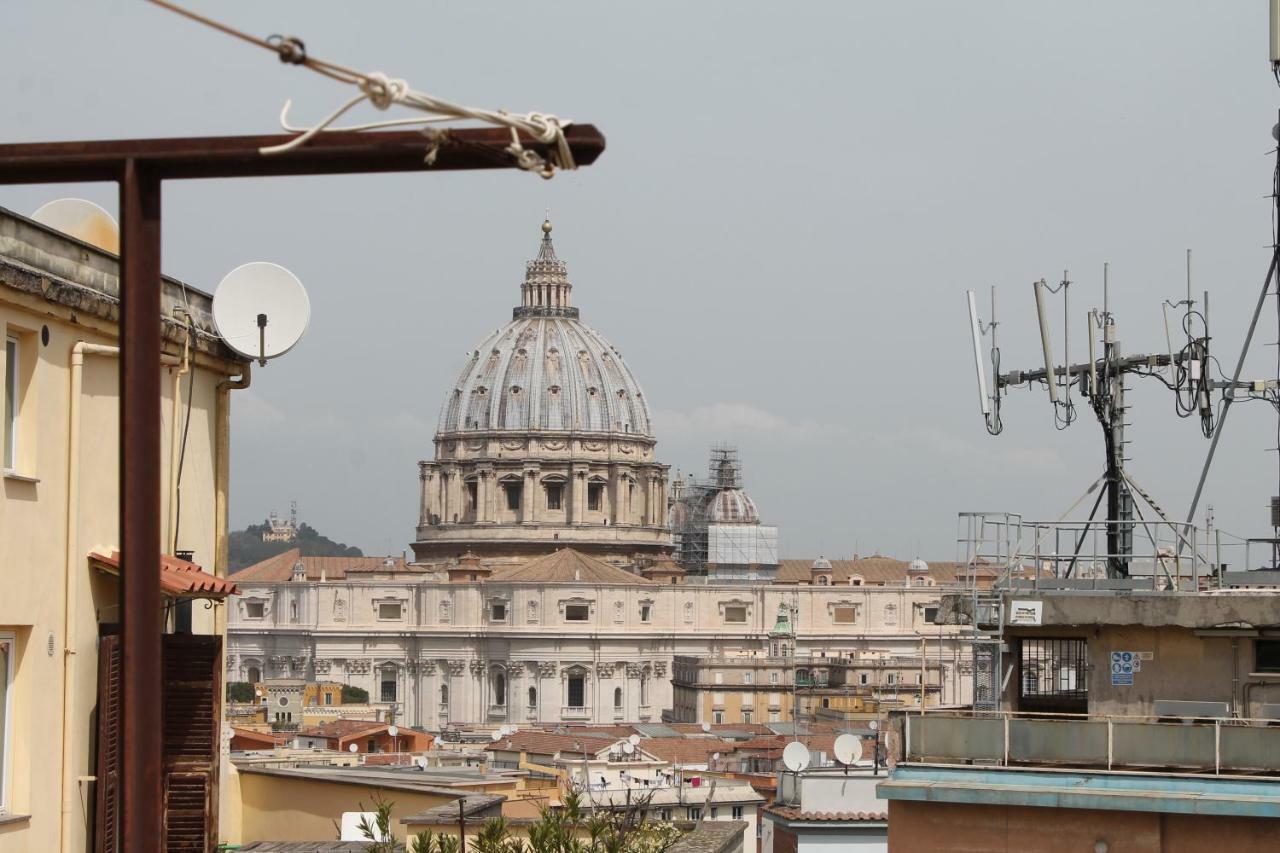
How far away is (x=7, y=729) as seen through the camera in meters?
8.08

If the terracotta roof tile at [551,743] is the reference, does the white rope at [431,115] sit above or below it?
above

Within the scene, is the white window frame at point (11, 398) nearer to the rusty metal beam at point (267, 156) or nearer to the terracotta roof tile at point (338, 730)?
the rusty metal beam at point (267, 156)

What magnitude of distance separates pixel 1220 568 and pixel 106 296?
9.19 metres

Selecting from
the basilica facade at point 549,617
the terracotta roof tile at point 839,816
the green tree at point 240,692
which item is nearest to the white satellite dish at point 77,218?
the terracotta roof tile at point 839,816

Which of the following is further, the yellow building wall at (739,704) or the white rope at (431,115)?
the yellow building wall at (739,704)

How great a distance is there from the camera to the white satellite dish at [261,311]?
965 cm

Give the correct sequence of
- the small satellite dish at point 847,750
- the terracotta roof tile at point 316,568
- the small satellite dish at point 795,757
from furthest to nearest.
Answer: the terracotta roof tile at point 316,568, the small satellite dish at point 795,757, the small satellite dish at point 847,750

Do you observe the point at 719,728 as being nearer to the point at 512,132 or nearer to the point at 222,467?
the point at 222,467

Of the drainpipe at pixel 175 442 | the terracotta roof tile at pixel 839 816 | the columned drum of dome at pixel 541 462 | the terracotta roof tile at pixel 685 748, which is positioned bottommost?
the terracotta roof tile at pixel 685 748

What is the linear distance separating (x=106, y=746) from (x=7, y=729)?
16.6 inches

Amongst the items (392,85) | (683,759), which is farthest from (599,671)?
(392,85)

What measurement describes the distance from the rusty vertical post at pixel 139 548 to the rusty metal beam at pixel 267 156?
22 centimetres

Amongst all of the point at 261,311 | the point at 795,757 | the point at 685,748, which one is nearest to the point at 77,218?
the point at 261,311

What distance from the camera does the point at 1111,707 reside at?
13922 mm
